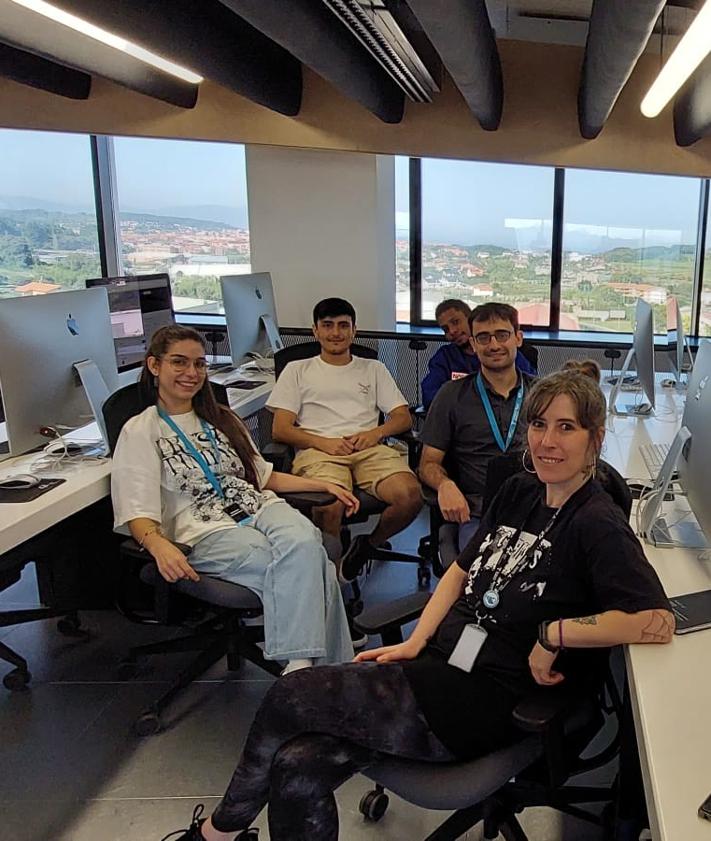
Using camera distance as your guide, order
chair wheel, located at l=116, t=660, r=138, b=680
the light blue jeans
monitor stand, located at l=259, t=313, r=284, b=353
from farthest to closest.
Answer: monitor stand, located at l=259, t=313, r=284, b=353
chair wheel, located at l=116, t=660, r=138, b=680
the light blue jeans

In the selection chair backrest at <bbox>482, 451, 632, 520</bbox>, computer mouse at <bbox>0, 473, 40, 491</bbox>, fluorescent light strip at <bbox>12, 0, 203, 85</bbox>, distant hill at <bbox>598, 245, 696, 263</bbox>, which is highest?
fluorescent light strip at <bbox>12, 0, 203, 85</bbox>

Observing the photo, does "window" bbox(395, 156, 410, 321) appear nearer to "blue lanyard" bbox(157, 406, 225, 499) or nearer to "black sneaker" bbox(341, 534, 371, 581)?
"black sneaker" bbox(341, 534, 371, 581)

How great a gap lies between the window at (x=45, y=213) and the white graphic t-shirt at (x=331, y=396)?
12.0 feet

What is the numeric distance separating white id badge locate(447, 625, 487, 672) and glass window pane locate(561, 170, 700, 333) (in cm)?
415

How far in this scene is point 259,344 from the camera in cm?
418

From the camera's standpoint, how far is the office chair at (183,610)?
2268 millimetres

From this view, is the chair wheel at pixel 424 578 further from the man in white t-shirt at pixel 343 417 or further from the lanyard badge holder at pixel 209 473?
the lanyard badge holder at pixel 209 473

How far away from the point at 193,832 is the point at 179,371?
1.34 metres

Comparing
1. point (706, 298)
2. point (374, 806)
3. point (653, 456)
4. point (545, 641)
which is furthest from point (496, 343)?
point (706, 298)

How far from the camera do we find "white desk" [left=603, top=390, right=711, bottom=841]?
1.03m

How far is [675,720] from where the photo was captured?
1213 millimetres

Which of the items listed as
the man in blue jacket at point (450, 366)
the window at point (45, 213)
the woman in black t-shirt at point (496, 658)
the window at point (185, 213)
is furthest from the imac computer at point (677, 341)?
the window at point (45, 213)

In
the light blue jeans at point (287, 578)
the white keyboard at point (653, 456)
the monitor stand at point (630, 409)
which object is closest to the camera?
the light blue jeans at point (287, 578)

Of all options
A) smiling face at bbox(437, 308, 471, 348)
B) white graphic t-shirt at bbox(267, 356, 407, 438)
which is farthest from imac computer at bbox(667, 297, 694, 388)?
white graphic t-shirt at bbox(267, 356, 407, 438)
